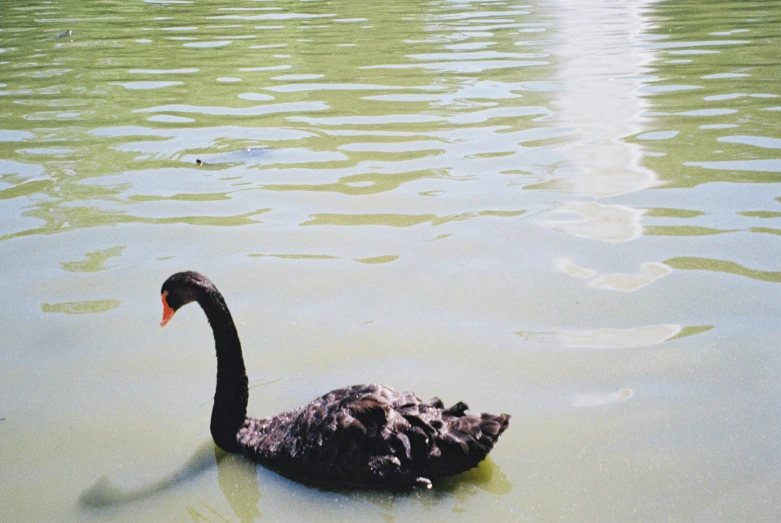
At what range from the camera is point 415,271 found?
5207 millimetres

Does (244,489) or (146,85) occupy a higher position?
(146,85)

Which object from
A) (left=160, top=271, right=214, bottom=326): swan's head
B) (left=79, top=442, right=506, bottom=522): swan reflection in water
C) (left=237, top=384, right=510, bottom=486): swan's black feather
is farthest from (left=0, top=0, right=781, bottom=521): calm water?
(left=160, top=271, right=214, bottom=326): swan's head

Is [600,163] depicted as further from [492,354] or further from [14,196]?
[14,196]

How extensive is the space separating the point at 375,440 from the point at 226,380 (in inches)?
30.2

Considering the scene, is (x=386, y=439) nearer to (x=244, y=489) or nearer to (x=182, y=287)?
(x=244, y=489)

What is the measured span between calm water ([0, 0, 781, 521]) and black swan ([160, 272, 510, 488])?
0.35 feet

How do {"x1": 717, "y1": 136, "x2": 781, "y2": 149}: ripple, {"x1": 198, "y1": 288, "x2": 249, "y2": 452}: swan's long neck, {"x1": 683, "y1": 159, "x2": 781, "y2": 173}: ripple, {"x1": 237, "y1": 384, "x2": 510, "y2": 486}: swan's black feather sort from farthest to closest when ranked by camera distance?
{"x1": 717, "y1": 136, "x2": 781, "y2": 149}: ripple, {"x1": 683, "y1": 159, "x2": 781, "y2": 173}: ripple, {"x1": 198, "y1": 288, "x2": 249, "y2": 452}: swan's long neck, {"x1": 237, "y1": 384, "x2": 510, "y2": 486}: swan's black feather

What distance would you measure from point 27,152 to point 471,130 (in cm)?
380

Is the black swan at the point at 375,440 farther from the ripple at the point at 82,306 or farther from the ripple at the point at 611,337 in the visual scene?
the ripple at the point at 82,306

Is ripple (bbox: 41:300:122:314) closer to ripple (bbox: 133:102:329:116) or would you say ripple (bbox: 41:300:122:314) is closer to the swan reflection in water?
the swan reflection in water

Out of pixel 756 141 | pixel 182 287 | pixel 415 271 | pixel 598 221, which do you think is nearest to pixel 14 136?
pixel 415 271

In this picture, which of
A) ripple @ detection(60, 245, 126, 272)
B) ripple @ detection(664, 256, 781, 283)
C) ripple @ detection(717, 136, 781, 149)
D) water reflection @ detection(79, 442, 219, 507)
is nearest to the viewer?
water reflection @ detection(79, 442, 219, 507)

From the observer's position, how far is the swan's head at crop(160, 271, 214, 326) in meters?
3.66

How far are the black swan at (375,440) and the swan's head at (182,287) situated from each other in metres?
0.64
